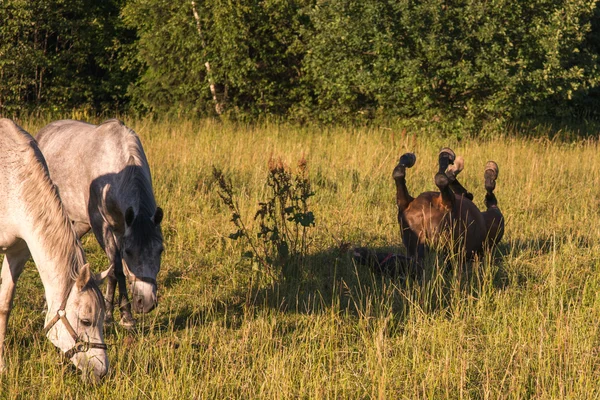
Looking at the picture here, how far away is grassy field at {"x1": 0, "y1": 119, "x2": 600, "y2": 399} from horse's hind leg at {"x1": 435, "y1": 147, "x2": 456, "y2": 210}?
1.72 ft

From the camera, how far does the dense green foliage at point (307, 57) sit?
42.5 ft

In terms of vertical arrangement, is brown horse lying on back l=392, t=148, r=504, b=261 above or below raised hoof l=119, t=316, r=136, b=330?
above

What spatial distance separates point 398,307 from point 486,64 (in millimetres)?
8596

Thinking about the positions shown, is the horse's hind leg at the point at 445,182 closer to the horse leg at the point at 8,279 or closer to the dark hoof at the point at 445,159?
the dark hoof at the point at 445,159

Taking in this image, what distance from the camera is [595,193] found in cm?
920

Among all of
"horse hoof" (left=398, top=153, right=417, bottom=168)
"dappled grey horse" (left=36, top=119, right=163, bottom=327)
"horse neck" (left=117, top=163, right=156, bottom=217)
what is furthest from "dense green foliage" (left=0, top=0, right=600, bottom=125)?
"horse neck" (left=117, top=163, right=156, bottom=217)

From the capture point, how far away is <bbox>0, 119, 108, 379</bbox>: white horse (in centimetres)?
377

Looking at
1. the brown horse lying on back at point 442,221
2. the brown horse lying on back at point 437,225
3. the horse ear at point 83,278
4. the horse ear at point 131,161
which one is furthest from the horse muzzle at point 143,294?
the brown horse lying on back at point 442,221

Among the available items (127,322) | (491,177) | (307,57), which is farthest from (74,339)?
(307,57)

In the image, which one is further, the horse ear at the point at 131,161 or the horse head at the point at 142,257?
the horse ear at the point at 131,161

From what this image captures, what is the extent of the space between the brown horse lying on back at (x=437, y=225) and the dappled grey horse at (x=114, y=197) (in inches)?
68.3

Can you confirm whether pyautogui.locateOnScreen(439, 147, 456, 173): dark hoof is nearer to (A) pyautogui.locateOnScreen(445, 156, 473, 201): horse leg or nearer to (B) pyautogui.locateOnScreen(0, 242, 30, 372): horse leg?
(A) pyautogui.locateOnScreen(445, 156, 473, 201): horse leg

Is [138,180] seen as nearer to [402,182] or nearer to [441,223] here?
[402,182]

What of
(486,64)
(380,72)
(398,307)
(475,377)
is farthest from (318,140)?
(475,377)
